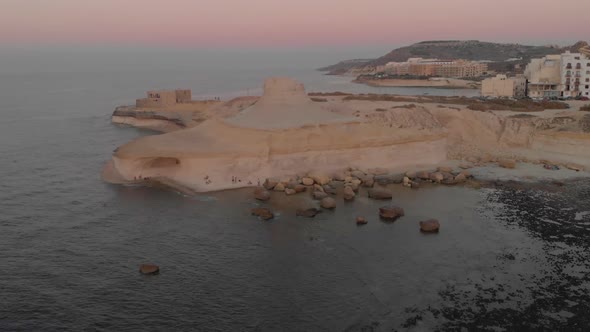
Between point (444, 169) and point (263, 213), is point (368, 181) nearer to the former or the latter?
point (444, 169)

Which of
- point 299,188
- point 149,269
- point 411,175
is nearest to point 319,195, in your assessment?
point 299,188

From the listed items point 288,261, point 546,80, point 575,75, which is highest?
point 575,75

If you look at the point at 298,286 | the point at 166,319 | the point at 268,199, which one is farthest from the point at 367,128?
the point at 166,319

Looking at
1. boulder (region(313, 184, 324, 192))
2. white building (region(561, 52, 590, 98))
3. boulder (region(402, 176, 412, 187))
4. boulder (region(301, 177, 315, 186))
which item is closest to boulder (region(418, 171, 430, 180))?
boulder (region(402, 176, 412, 187))

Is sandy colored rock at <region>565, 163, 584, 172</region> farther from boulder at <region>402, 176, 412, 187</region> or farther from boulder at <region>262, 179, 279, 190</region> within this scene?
boulder at <region>262, 179, 279, 190</region>

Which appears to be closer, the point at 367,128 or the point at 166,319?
the point at 166,319

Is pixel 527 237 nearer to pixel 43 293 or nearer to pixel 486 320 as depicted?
pixel 486 320
